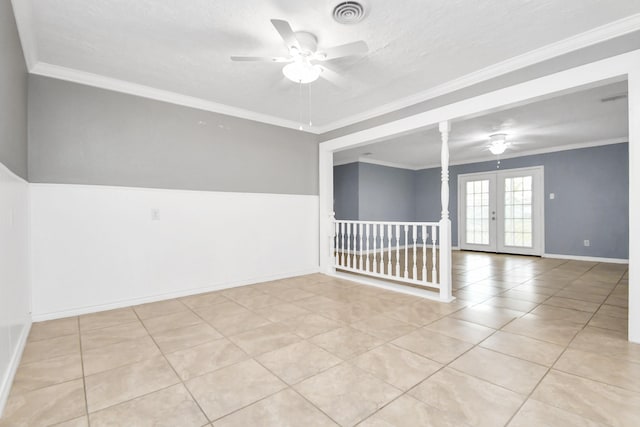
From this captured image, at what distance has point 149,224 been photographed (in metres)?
3.28

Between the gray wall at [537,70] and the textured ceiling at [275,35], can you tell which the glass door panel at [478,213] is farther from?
the textured ceiling at [275,35]

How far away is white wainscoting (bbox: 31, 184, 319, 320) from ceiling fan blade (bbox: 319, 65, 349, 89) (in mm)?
1799

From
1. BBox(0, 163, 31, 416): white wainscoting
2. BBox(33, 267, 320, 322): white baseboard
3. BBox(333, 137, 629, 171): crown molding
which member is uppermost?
BBox(333, 137, 629, 171): crown molding

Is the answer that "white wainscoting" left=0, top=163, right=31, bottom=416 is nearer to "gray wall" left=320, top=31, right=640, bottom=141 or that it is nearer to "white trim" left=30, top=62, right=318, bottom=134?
"white trim" left=30, top=62, right=318, bottom=134

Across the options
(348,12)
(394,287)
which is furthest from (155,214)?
(394,287)

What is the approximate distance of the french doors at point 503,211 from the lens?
261 inches

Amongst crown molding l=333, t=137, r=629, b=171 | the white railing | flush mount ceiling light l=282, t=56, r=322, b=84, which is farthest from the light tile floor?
crown molding l=333, t=137, r=629, b=171

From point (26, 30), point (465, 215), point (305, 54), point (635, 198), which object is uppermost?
point (26, 30)

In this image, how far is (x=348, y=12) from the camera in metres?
2.04

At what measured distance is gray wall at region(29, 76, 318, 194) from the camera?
110 inches

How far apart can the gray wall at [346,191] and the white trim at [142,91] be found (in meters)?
3.40

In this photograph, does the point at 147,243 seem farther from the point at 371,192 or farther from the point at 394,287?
the point at 371,192

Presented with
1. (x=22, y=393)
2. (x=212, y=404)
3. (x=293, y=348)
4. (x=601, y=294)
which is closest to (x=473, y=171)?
(x=601, y=294)

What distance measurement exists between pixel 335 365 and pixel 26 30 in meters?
3.24
